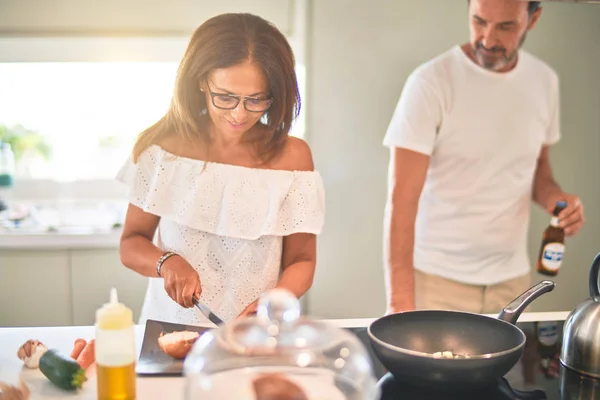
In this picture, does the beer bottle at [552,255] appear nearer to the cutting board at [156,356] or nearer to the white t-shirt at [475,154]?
the white t-shirt at [475,154]

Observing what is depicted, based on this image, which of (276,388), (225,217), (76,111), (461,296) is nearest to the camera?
(276,388)

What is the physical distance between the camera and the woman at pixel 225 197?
5.14ft

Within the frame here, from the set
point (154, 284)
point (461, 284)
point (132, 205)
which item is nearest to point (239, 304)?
point (154, 284)

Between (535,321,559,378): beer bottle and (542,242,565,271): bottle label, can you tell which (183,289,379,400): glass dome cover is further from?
(542,242,565,271): bottle label

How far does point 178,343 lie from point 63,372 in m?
0.21

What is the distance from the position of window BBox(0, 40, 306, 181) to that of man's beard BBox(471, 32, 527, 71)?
4.53 feet

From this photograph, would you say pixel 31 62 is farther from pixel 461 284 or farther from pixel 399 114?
pixel 461 284

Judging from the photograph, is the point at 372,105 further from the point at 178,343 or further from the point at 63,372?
the point at 63,372

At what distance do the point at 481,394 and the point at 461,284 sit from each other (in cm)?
94

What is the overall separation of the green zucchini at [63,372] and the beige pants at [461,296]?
1.21 meters

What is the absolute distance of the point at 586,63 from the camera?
9.53ft

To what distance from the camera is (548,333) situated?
146 centimetres

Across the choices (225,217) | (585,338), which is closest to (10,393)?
(225,217)

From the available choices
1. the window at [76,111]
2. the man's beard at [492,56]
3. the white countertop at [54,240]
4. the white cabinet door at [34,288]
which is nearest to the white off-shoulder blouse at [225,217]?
the man's beard at [492,56]
